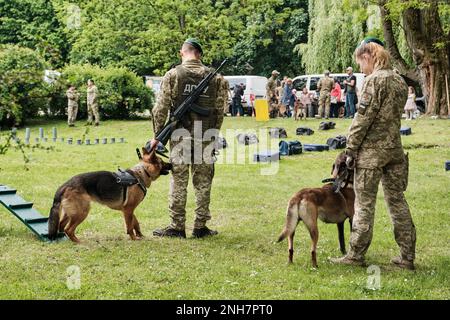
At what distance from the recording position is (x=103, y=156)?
17.9 metres

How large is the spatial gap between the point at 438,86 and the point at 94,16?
1698 centimetres

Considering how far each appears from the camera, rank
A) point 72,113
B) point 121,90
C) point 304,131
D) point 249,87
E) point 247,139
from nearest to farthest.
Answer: point 247,139 < point 304,131 < point 72,113 < point 121,90 < point 249,87

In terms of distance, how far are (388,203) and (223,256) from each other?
2.00 metres

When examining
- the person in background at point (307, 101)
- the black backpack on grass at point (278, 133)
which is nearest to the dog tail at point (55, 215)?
the black backpack on grass at point (278, 133)

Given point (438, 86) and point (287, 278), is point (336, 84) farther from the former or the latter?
point (287, 278)

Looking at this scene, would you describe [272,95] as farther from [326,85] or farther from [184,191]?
[184,191]

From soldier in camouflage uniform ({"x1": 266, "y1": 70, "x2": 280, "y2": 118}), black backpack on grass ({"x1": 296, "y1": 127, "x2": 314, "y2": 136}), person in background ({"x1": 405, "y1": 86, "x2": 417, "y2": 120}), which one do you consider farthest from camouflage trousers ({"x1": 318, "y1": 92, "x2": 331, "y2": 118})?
black backpack on grass ({"x1": 296, "y1": 127, "x2": 314, "y2": 136})

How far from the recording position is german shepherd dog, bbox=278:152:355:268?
6.77 m

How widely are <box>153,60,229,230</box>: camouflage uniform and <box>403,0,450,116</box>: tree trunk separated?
54.7 feet

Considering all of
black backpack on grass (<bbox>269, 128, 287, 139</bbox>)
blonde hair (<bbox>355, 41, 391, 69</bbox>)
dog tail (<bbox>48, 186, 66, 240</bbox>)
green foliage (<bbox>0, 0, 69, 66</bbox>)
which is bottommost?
dog tail (<bbox>48, 186, 66, 240</bbox>)

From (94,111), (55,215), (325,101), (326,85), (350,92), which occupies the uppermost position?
(326,85)

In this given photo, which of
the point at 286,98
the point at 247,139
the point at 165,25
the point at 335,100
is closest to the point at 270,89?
the point at 286,98

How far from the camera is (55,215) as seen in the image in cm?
771

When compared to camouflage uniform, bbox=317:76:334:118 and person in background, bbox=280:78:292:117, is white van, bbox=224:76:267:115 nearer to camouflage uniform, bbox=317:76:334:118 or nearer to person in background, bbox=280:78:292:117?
person in background, bbox=280:78:292:117
